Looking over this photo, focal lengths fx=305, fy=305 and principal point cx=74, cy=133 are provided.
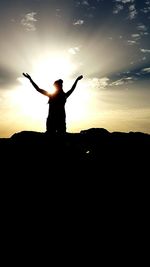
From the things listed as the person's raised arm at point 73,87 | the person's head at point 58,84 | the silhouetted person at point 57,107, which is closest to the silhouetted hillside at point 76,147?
the silhouetted person at point 57,107

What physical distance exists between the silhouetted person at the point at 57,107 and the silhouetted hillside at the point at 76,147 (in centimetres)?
51

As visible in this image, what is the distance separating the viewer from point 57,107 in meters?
15.2

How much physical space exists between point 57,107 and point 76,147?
222cm

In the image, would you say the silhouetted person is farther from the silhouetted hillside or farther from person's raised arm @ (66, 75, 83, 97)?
the silhouetted hillside

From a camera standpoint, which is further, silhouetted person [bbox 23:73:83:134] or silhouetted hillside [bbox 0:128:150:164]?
silhouetted person [bbox 23:73:83:134]

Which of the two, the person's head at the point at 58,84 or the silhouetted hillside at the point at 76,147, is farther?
the person's head at the point at 58,84

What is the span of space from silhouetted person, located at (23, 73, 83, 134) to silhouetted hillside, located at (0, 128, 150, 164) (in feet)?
1.67

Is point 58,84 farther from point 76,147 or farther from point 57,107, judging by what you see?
point 76,147

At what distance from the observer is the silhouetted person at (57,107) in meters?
15.0

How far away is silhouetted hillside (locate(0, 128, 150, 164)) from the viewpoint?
557 inches

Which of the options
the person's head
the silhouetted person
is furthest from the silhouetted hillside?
the person's head

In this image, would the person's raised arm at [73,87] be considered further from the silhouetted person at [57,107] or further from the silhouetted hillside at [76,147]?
the silhouetted hillside at [76,147]

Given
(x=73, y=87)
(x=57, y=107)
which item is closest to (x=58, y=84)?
(x=73, y=87)

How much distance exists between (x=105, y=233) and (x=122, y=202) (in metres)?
1.67
